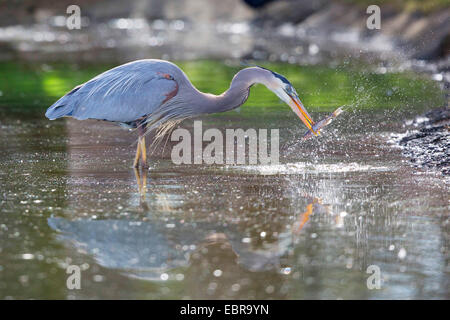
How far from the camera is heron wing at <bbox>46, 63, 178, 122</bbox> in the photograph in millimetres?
9742

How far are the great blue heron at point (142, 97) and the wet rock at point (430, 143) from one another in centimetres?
223

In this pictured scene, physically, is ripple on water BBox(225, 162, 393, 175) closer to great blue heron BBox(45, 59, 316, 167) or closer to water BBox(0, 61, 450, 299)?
water BBox(0, 61, 450, 299)

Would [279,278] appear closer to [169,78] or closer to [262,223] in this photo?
[262,223]

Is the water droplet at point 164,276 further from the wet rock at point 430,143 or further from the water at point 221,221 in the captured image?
the wet rock at point 430,143

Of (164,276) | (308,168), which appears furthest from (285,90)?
(164,276)

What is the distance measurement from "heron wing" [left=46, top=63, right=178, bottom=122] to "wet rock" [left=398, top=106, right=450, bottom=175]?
119 inches

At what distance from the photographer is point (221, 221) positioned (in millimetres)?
7387

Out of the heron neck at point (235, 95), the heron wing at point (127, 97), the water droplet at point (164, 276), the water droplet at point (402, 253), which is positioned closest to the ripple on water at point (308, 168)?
the heron neck at point (235, 95)

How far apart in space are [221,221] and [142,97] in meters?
2.83

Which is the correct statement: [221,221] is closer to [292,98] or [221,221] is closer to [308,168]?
[292,98]

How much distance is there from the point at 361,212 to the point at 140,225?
2.03m

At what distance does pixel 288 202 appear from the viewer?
8.13 metres

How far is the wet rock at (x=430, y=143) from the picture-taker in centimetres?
961
